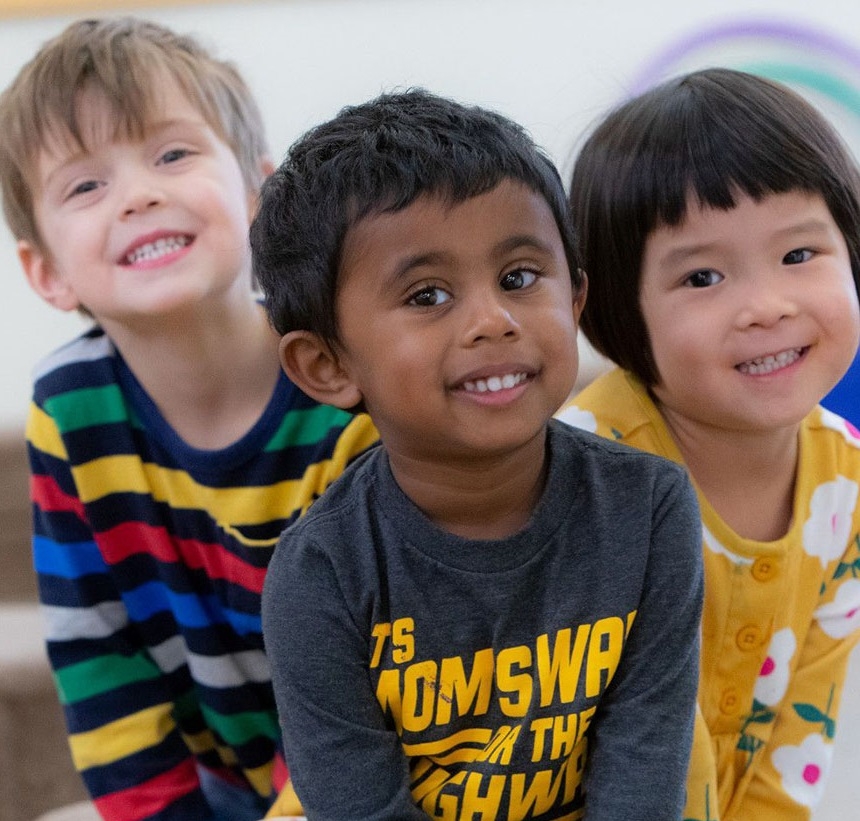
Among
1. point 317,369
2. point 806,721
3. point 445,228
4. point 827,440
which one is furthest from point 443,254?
point 806,721

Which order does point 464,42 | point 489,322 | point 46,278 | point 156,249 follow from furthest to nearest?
point 464,42, point 46,278, point 156,249, point 489,322

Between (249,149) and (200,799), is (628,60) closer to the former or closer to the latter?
(249,149)

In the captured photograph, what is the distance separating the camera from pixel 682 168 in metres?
0.95

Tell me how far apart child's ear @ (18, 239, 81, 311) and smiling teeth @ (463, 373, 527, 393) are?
55cm

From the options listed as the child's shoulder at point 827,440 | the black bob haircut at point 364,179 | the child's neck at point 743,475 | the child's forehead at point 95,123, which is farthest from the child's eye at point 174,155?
the child's shoulder at point 827,440

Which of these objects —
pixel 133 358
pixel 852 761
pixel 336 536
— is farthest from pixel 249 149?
pixel 852 761

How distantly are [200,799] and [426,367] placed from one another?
0.67 m

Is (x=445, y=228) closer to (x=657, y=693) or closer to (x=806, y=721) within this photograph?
(x=657, y=693)

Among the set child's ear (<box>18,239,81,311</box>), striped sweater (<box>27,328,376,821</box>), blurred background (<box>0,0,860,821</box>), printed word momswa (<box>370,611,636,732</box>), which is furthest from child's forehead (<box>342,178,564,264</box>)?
blurred background (<box>0,0,860,821</box>)

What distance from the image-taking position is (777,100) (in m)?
0.98

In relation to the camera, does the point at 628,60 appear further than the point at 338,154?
Yes

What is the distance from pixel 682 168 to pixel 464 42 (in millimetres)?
734

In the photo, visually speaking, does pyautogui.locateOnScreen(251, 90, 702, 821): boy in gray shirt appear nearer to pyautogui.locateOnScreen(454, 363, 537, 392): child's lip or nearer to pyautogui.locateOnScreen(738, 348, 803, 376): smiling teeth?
pyautogui.locateOnScreen(454, 363, 537, 392): child's lip

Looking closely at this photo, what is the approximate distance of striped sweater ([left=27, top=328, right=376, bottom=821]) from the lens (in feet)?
3.71
